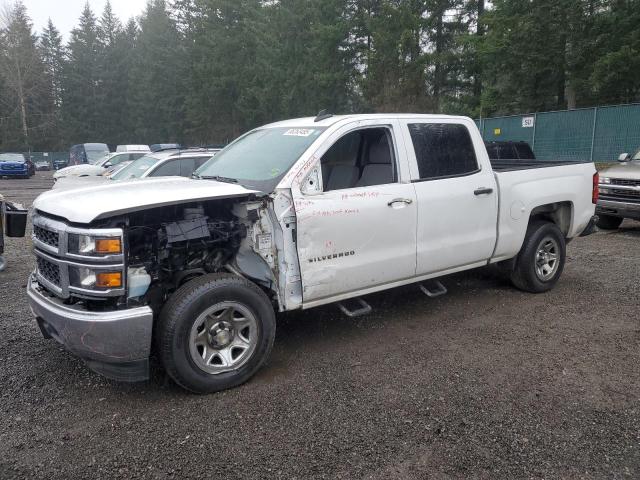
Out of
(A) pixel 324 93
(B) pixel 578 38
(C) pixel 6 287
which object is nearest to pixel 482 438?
(C) pixel 6 287

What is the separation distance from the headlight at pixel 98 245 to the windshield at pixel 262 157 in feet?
3.66

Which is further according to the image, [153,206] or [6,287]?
[6,287]

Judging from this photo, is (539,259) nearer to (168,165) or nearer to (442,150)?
(442,150)

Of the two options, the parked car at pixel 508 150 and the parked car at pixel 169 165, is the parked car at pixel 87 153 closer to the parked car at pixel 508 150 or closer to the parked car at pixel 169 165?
the parked car at pixel 169 165

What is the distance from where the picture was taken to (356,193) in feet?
13.5

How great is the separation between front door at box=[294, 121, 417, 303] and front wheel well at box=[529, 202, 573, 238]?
2217 millimetres

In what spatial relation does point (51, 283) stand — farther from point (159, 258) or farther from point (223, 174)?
point (223, 174)

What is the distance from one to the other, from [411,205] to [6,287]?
5.20m

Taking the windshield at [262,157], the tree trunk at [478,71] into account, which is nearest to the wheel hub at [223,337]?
the windshield at [262,157]

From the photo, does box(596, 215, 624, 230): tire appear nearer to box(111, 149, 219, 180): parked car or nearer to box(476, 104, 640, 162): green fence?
box(111, 149, 219, 180): parked car

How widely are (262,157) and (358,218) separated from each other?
40.4 inches

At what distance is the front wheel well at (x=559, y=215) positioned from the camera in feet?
19.4

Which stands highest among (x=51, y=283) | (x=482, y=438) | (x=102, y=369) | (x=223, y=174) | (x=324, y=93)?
(x=324, y=93)

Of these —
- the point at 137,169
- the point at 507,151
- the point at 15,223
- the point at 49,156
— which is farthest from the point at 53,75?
the point at 15,223
